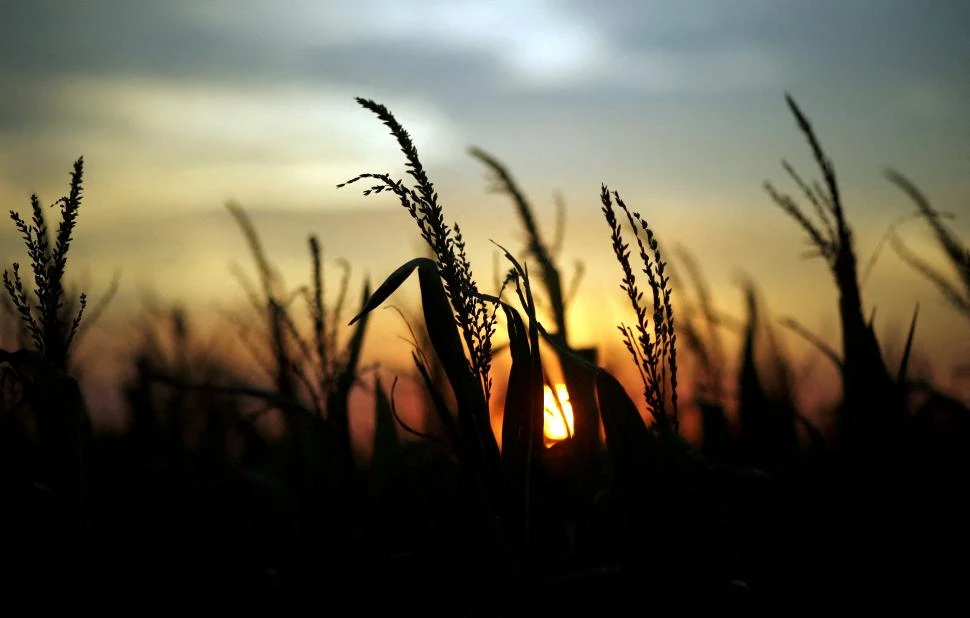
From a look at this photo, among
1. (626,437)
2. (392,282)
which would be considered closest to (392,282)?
(392,282)

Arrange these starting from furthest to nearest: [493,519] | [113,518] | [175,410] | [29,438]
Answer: [175,410] < [29,438] < [113,518] < [493,519]

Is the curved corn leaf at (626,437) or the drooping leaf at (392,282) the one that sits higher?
the drooping leaf at (392,282)

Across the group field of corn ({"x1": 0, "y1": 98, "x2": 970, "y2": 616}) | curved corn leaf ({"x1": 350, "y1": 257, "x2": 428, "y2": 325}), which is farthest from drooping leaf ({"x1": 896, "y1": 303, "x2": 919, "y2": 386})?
curved corn leaf ({"x1": 350, "y1": 257, "x2": 428, "y2": 325})

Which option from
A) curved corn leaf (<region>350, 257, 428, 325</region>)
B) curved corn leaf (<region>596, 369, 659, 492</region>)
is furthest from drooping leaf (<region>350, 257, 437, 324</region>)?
curved corn leaf (<region>596, 369, 659, 492</region>)

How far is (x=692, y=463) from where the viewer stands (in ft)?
5.21

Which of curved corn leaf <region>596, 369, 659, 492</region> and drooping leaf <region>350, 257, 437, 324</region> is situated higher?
drooping leaf <region>350, 257, 437, 324</region>

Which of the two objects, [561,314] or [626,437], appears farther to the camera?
[561,314]

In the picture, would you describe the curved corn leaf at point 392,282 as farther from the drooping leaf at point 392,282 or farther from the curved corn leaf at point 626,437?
the curved corn leaf at point 626,437

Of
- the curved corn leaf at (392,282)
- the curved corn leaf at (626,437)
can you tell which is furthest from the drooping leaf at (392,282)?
the curved corn leaf at (626,437)

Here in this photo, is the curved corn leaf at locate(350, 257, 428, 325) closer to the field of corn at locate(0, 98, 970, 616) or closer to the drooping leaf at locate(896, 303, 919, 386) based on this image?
the field of corn at locate(0, 98, 970, 616)

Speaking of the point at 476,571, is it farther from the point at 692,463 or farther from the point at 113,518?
the point at 113,518

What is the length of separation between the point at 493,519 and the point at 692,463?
1.30 feet

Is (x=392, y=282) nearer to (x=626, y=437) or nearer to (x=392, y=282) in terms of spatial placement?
(x=392, y=282)

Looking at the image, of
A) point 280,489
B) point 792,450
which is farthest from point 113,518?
point 792,450
